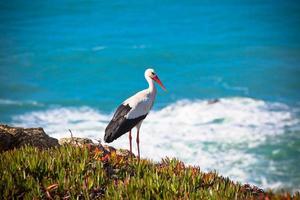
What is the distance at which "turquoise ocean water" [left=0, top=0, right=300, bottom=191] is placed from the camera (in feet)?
101

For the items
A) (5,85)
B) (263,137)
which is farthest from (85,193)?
(5,85)

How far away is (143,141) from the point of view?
31.3 meters

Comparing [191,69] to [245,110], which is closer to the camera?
[245,110]

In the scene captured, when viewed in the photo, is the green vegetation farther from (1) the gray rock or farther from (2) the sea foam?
(2) the sea foam

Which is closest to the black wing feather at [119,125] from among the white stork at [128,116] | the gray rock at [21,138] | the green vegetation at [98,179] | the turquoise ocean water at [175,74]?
the white stork at [128,116]

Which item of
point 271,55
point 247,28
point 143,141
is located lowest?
point 143,141

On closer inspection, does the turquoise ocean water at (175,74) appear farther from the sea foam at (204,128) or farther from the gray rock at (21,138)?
the gray rock at (21,138)

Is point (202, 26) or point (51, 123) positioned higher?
point (202, 26)

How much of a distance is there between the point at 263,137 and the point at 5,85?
2384cm

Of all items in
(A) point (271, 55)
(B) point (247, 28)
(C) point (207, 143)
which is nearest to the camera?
(C) point (207, 143)

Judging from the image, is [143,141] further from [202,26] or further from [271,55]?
[202,26]

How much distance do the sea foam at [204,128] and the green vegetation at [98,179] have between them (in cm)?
1752

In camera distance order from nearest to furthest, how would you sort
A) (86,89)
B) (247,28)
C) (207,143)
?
(207,143) → (86,89) → (247,28)

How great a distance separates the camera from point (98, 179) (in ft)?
27.1
